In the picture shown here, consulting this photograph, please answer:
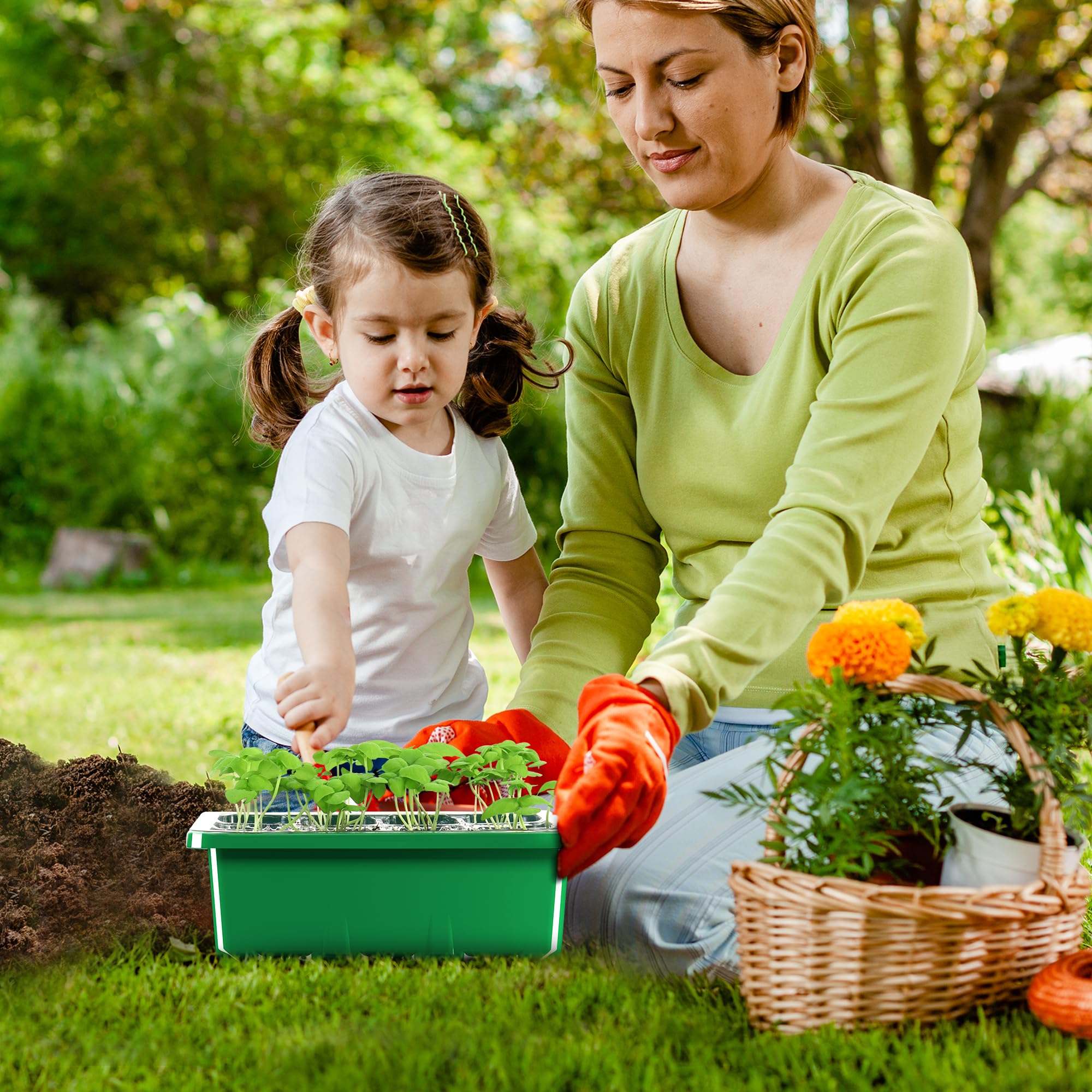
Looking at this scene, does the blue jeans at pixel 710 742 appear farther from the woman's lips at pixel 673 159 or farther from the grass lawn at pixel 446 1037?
the woman's lips at pixel 673 159

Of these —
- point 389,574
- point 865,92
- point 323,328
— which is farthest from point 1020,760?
point 865,92

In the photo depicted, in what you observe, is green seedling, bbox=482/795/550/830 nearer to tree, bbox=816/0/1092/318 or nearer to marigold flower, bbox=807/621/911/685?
marigold flower, bbox=807/621/911/685

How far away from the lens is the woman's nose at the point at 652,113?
1.95m

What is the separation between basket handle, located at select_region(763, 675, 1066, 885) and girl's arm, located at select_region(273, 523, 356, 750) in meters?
0.69

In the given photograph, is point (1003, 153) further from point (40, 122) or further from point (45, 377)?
point (40, 122)

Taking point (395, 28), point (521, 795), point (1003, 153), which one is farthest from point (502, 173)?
point (521, 795)

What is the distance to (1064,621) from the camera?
1494mm

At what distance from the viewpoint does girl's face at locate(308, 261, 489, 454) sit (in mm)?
2156

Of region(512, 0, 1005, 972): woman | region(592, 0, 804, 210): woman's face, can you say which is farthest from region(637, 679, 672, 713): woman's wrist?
region(592, 0, 804, 210): woman's face

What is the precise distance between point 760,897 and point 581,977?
14.8 inches

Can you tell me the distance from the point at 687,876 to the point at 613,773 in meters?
0.41

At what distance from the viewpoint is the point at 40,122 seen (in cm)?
1373

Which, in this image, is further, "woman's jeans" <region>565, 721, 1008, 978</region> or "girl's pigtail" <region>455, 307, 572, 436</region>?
"girl's pigtail" <region>455, 307, 572, 436</region>

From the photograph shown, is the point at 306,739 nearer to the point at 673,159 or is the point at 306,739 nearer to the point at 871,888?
the point at 871,888
